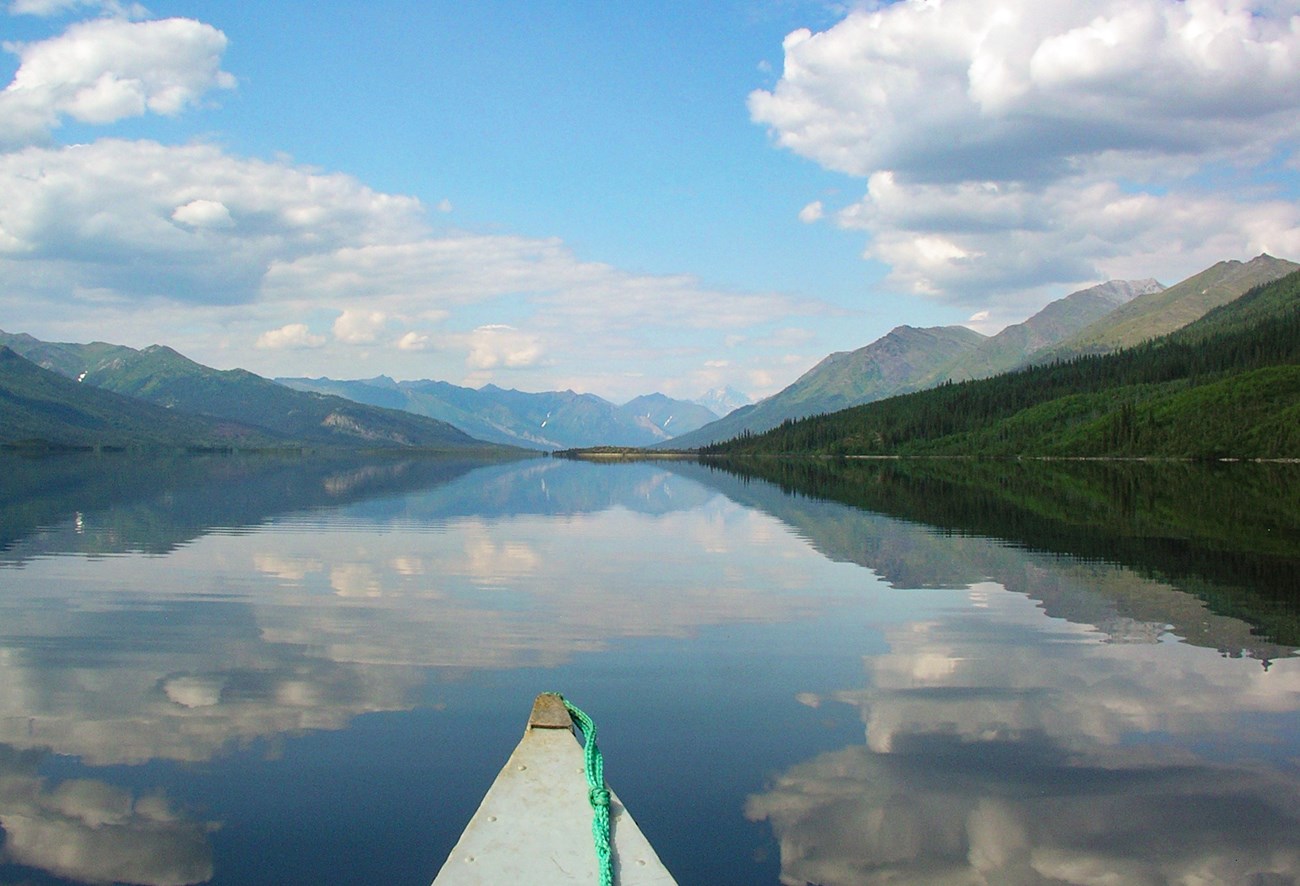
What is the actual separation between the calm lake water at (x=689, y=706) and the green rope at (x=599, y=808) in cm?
92

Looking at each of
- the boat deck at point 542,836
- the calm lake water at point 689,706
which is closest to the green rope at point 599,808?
the boat deck at point 542,836

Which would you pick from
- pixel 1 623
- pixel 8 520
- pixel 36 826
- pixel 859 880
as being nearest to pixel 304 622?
pixel 1 623

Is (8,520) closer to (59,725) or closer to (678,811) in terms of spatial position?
(59,725)

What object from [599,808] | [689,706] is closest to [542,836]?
[599,808]

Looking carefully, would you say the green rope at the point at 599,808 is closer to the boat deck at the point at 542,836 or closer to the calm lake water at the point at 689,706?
the boat deck at the point at 542,836

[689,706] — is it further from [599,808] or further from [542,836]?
[542,836]

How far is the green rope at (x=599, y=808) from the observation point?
33.5 ft

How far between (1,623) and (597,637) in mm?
16407

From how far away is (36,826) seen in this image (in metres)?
12.8

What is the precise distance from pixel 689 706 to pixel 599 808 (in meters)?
7.29

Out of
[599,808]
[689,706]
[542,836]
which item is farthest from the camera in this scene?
[689,706]

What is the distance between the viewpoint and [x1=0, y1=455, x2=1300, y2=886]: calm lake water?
12414 millimetres

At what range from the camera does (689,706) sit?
1864 centimetres

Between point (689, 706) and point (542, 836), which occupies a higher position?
point (542, 836)
